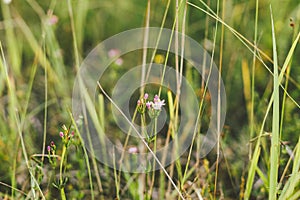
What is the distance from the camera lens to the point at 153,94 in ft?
4.98

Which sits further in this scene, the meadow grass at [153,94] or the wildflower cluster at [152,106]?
the meadow grass at [153,94]

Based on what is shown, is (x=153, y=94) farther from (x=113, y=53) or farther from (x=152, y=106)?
(x=152, y=106)

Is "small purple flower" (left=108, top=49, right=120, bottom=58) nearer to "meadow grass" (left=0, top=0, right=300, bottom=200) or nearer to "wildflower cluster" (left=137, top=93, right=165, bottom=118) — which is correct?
"meadow grass" (left=0, top=0, right=300, bottom=200)

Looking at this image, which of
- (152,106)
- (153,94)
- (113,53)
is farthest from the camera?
(113,53)

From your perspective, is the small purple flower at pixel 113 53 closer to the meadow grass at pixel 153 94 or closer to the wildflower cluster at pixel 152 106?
the meadow grass at pixel 153 94

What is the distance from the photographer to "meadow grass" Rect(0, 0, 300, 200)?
1.12 metres

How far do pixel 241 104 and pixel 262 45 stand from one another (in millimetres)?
264

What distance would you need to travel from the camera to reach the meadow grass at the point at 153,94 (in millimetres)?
1116

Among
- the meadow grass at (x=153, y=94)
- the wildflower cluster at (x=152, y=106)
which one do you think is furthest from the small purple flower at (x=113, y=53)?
the wildflower cluster at (x=152, y=106)

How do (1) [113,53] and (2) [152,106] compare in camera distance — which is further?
(1) [113,53]

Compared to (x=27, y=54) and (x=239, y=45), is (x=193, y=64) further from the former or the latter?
(x=27, y=54)

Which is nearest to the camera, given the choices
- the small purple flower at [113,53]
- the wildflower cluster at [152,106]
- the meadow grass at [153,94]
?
the wildflower cluster at [152,106]

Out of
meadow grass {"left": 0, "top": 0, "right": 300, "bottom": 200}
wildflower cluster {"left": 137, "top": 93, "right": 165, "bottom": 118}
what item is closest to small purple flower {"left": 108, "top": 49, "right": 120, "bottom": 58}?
meadow grass {"left": 0, "top": 0, "right": 300, "bottom": 200}

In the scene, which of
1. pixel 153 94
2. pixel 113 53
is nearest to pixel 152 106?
pixel 153 94
